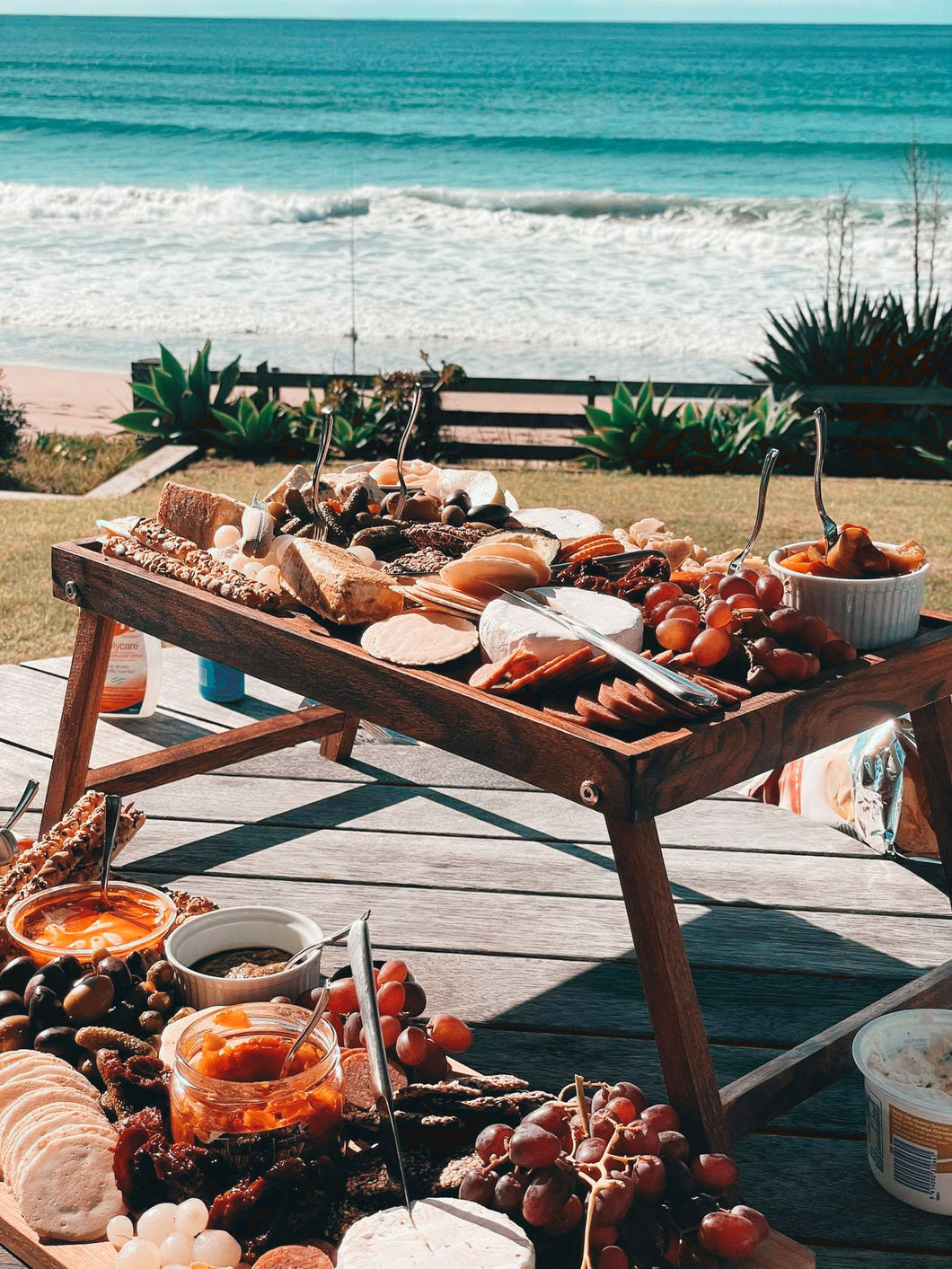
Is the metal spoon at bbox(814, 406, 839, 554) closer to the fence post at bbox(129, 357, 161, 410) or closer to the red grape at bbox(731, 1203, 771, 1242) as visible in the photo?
the red grape at bbox(731, 1203, 771, 1242)

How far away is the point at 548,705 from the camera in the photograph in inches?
52.0

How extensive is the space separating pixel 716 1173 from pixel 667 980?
0.59ft

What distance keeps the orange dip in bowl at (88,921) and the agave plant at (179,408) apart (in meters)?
6.10

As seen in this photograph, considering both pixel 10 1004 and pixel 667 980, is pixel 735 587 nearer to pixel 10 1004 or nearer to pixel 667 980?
pixel 667 980

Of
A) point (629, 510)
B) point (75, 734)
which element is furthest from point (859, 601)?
point (629, 510)

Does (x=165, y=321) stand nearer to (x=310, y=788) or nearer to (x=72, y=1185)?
(x=310, y=788)

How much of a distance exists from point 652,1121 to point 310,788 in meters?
1.40

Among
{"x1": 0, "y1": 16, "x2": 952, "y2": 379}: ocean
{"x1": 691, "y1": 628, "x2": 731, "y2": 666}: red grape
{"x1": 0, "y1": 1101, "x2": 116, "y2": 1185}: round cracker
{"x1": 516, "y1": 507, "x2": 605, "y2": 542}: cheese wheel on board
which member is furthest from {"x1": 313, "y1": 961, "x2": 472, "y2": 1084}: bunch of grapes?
{"x1": 0, "y1": 16, "x2": 952, "y2": 379}: ocean

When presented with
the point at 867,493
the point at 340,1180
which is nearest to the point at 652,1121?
the point at 340,1180

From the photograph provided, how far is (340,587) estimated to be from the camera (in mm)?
1497

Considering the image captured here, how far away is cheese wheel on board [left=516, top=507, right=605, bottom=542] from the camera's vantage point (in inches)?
70.2

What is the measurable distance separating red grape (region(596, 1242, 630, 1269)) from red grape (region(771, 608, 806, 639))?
0.64 meters

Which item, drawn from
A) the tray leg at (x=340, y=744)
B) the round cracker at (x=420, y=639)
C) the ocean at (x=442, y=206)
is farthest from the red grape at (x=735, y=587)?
the ocean at (x=442, y=206)

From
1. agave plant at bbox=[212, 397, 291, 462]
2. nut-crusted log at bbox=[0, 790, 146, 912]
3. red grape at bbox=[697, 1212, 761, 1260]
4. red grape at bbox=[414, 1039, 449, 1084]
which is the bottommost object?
red grape at bbox=[697, 1212, 761, 1260]
